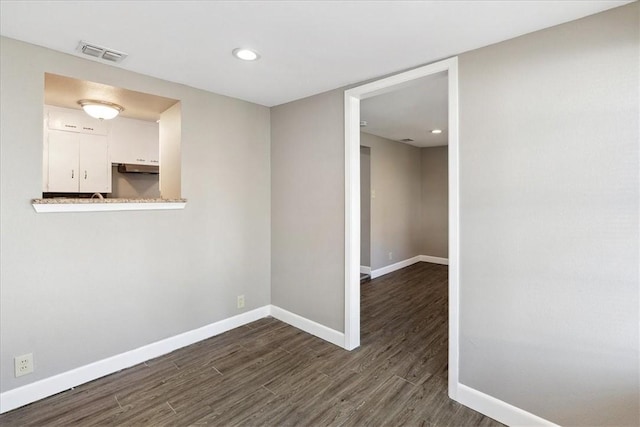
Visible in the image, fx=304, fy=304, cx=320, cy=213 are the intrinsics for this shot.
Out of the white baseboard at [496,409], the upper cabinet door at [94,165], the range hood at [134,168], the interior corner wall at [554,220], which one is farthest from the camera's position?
the range hood at [134,168]

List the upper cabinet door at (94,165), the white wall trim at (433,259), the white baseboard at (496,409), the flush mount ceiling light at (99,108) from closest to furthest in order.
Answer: the white baseboard at (496,409) < the flush mount ceiling light at (99,108) < the upper cabinet door at (94,165) < the white wall trim at (433,259)

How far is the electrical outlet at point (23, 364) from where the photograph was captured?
6.69 feet

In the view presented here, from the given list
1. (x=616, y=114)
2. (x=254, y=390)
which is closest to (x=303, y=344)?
(x=254, y=390)

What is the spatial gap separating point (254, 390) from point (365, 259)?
133 inches

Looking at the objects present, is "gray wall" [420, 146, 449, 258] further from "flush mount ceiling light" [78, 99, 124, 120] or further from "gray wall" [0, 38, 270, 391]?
"flush mount ceiling light" [78, 99, 124, 120]

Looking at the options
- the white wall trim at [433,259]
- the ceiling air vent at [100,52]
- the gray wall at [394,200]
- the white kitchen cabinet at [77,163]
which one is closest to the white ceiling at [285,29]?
the ceiling air vent at [100,52]

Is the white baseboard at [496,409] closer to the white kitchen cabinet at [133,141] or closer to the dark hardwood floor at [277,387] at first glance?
the dark hardwood floor at [277,387]

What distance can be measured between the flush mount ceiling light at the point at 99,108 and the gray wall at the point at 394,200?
335 cm

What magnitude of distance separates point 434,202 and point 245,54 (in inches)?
210

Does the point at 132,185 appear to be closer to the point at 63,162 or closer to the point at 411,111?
the point at 63,162

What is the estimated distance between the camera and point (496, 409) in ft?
6.39

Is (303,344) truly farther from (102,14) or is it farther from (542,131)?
(102,14)

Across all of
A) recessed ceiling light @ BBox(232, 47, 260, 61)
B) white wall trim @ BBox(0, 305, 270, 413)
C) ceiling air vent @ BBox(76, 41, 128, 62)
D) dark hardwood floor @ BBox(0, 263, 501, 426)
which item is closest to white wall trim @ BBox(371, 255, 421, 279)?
dark hardwood floor @ BBox(0, 263, 501, 426)

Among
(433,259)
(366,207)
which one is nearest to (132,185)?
(366,207)
